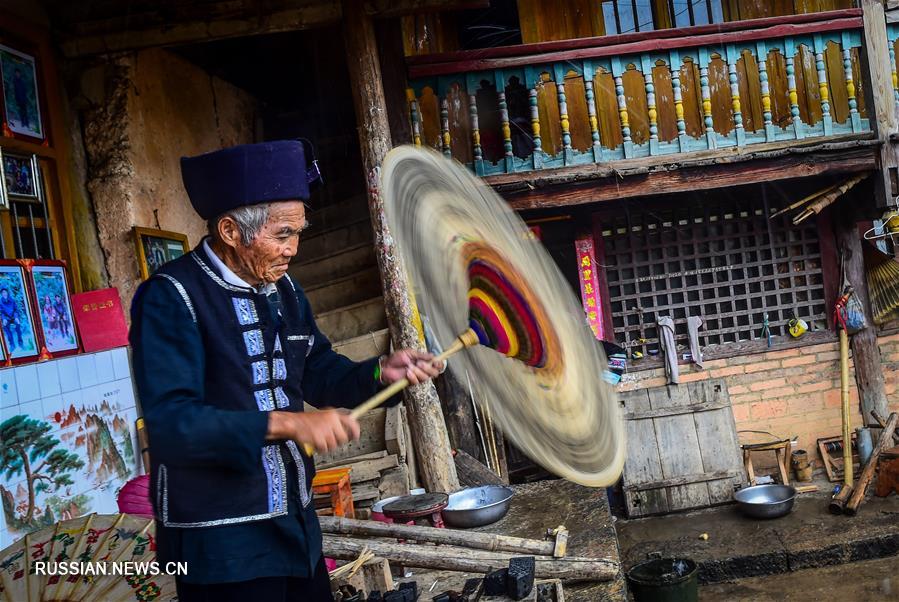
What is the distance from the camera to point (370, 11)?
538 cm

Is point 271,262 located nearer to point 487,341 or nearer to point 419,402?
point 487,341

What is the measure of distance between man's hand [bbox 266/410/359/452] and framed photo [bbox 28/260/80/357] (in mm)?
2995

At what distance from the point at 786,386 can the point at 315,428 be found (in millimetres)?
7113

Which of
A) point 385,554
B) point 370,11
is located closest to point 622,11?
point 370,11

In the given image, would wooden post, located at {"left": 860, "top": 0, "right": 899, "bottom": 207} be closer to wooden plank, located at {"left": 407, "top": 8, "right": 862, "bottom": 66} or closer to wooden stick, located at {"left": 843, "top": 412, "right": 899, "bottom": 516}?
wooden plank, located at {"left": 407, "top": 8, "right": 862, "bottom": 66}

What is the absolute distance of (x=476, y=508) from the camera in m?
4.67

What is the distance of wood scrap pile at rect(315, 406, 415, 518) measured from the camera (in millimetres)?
5355

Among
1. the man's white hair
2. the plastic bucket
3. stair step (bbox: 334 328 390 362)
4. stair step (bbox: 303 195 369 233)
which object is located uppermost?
stair step (bbox: 303 195 369 233)

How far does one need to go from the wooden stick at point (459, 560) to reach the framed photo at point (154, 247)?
2169 millimetres

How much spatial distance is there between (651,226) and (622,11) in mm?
2479

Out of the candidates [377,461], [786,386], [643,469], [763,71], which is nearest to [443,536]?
[377,461]

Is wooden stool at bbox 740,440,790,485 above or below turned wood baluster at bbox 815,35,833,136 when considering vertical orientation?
below

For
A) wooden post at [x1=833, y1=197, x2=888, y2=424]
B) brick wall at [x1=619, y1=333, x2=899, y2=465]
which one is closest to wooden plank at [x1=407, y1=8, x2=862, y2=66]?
wooden post at [x1=833, y1=197, x2=888, y2=424]

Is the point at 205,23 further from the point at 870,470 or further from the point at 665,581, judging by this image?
the point at 870,470
